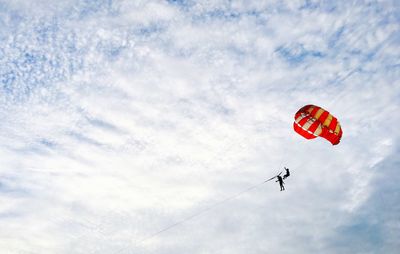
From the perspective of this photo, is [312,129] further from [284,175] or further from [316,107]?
[284,175]

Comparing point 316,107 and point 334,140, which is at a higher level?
point 316,107

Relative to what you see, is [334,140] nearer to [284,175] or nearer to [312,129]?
[312,129]

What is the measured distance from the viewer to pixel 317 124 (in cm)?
3588

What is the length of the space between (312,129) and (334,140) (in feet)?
6.39

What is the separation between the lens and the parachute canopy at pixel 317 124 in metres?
34.8

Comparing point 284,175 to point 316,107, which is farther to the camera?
point 284,175

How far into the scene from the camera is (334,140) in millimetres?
35594

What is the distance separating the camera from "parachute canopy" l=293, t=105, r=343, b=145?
34781 mm

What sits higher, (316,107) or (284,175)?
(316,107)

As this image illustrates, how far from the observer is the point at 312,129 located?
36.0m

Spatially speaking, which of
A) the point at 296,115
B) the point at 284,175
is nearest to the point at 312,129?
the point at 296,115

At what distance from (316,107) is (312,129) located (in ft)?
6.18

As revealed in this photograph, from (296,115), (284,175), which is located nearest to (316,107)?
(296,115)

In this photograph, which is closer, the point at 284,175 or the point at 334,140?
the point at 334,140
